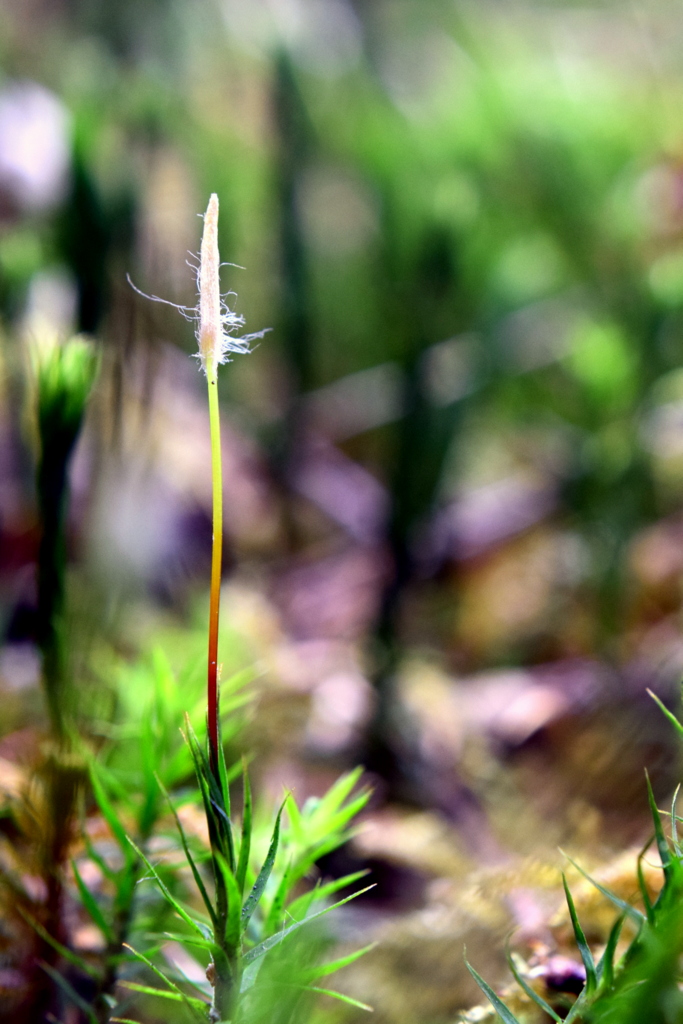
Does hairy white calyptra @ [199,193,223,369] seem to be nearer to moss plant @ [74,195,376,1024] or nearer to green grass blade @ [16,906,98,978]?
moss plant @ [74,195,376,1024]

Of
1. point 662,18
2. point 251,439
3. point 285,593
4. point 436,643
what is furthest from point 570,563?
point 662,18

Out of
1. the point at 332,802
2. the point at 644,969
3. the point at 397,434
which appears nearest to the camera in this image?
the point at 644,969

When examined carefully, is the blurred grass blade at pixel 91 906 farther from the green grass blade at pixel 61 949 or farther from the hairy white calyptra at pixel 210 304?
the hairy white calyptra at pixel 210 304

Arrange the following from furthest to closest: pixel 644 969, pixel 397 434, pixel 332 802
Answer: pixel 397 434 < pixel 332 802 < pixel 644 969

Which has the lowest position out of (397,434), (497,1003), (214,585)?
(497,1003)

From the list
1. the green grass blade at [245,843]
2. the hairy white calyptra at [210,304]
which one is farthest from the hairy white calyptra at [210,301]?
the green grass blade at [245,843]

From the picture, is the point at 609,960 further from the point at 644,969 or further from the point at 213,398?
the point at 213,398

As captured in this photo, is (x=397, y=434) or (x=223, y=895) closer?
(x=223, y=895)

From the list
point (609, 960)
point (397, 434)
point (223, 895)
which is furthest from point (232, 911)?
point (397, 434)

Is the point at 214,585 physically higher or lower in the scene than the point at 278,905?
higher

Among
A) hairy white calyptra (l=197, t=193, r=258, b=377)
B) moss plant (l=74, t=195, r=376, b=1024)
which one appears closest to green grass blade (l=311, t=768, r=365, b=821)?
moss plant (l=74, t=195, r=376, b=1024)
